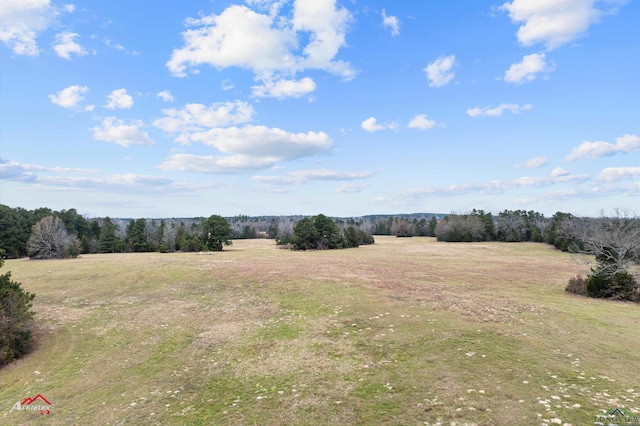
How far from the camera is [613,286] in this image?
22.2 meters

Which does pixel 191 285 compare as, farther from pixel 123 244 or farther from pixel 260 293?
pixel 123 244

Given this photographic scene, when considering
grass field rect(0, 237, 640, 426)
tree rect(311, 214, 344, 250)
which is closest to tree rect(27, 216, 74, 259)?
grass field rect(0, 237, 640, 426)

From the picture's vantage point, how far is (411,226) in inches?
5172

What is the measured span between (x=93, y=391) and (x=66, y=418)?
5.08ft

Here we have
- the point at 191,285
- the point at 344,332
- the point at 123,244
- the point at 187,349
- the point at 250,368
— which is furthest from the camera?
the point at 123,244

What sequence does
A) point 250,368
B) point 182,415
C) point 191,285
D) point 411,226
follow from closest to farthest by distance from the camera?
point 182,415 < point 250,368 < point 191,285 < point 411,226

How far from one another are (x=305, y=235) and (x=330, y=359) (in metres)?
62.0

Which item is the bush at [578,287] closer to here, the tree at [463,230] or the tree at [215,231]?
the tree at [215,231]

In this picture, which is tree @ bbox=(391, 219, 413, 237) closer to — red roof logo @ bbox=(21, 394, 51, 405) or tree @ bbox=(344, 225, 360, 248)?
tree @ bbox=(344, 225, 360, 248)

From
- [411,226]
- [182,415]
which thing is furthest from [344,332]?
[411,226]

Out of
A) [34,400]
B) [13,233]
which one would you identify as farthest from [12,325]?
[13,233]

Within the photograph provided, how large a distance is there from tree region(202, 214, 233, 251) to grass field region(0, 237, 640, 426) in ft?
159

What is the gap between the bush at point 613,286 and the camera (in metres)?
21.9

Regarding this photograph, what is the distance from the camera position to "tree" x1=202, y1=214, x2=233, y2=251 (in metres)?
71.1
